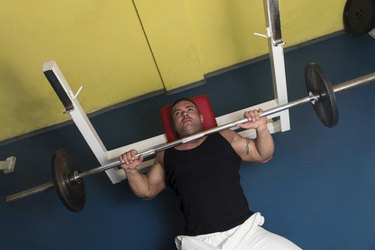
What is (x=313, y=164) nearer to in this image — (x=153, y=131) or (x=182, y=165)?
(x=182, y=165)

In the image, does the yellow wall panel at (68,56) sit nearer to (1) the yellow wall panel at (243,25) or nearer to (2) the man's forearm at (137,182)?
(1) the yellow wall panel at (243,25)

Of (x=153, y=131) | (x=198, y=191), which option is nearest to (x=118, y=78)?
(x=153, y=131)

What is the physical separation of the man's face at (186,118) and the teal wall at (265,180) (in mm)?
488

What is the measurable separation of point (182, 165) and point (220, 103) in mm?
990

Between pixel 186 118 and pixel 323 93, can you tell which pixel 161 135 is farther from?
pixel 323 93

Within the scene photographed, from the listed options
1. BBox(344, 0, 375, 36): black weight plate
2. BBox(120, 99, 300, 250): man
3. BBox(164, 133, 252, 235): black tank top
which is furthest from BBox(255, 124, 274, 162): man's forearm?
BBox(344, 0, 375, 36): black weight plate

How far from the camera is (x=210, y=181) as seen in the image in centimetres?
160

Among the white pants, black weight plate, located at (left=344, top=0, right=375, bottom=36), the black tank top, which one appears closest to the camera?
the white pants

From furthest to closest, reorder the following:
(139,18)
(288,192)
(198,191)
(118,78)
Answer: (118,78) → (139,18) → (288,192) → (198,191)

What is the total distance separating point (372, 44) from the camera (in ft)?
8.48

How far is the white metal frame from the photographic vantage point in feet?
5.47

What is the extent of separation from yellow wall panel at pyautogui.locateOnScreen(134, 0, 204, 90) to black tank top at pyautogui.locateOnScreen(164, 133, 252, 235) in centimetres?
101

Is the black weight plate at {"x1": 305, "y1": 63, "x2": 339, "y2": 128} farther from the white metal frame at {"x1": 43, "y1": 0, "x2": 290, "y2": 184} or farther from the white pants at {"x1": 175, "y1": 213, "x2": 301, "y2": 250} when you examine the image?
the white pants at {"x1": 175, "y1": 213, "x2": 301, "y2": 250}

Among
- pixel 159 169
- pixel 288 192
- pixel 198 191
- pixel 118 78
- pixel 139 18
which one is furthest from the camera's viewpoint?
pixel 118 78
